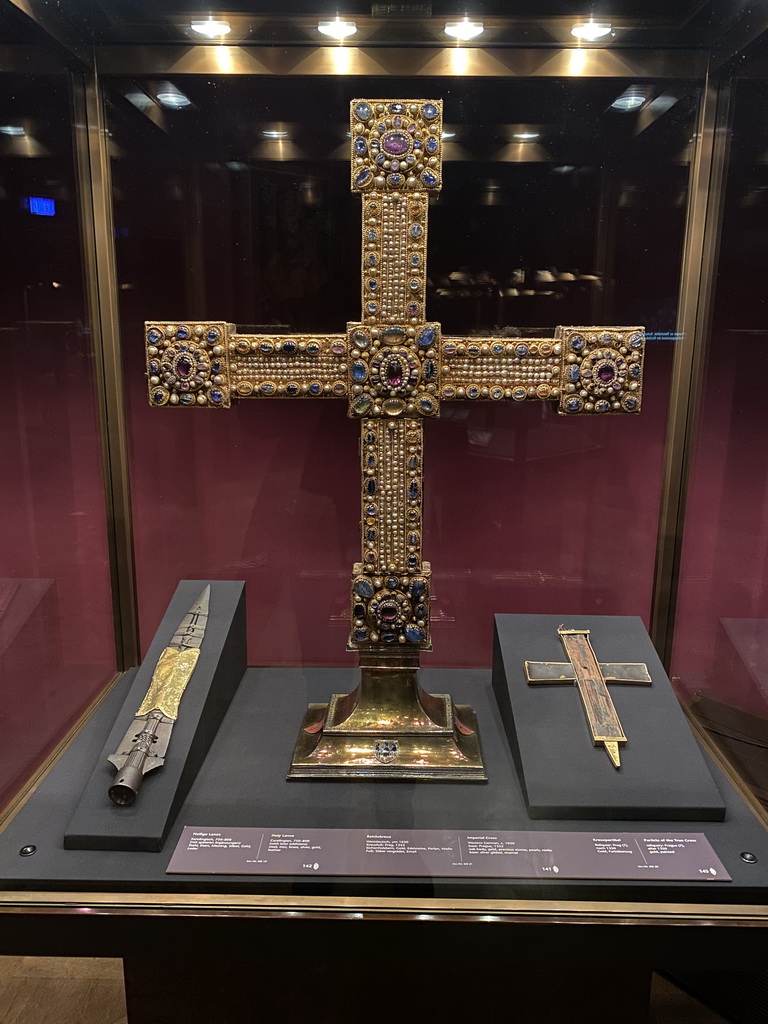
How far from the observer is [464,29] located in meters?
1.78

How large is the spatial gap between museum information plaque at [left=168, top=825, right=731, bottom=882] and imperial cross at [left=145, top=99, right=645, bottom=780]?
0.22 metres

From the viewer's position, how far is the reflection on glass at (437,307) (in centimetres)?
188

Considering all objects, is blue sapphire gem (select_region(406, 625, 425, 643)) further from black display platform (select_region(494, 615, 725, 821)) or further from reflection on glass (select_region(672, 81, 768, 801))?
reflection on glass (select_region(672, 81, 768, 801))

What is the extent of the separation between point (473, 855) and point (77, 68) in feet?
6.78

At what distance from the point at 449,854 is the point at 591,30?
1.89 m

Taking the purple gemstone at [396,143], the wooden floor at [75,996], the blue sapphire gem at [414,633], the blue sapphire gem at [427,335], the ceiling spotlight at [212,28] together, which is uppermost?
the ceiling spotlight at [212,28]

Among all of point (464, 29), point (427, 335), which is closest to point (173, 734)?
point (427, 335)

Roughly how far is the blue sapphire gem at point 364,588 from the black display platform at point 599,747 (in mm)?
440

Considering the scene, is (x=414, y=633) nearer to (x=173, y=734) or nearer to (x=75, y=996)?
(x=173, y=734)

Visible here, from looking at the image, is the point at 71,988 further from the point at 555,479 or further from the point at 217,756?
the point at 555,479

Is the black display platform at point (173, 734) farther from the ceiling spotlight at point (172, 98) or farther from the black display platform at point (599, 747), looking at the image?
the ceiling spotlight at point (172, 98)

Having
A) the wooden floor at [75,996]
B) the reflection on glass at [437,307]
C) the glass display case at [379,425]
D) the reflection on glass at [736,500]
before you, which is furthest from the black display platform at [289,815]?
the wooden floor at [75,996]

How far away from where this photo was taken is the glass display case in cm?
160

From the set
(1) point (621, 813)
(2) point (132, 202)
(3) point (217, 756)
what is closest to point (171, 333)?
(2) point (132, 202)
